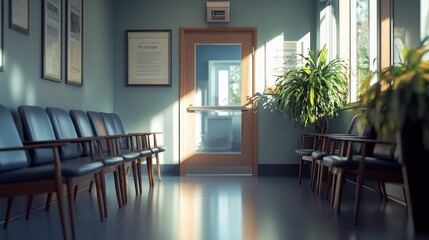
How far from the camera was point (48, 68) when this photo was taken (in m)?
4.55

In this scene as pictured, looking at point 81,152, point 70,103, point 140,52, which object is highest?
point 140,52

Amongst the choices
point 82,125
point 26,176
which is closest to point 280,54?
point 82,125

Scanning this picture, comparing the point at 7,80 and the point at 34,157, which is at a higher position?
the point at 7,80

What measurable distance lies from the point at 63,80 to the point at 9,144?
73.9 inches

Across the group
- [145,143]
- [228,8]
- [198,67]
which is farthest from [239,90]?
[145,143]

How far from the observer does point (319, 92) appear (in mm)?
6012

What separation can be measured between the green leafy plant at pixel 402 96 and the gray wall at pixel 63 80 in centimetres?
273

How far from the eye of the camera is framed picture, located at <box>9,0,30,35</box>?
378cm

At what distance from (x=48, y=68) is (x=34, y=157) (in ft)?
4.35

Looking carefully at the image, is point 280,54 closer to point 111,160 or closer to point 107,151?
point 107,151

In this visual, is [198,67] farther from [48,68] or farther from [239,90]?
[48,68]

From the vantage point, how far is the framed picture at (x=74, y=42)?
5.07 meters

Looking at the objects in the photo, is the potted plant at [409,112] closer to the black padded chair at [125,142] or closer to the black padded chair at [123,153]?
the black padded chair at [123,153]

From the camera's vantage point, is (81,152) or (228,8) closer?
(81,152)
